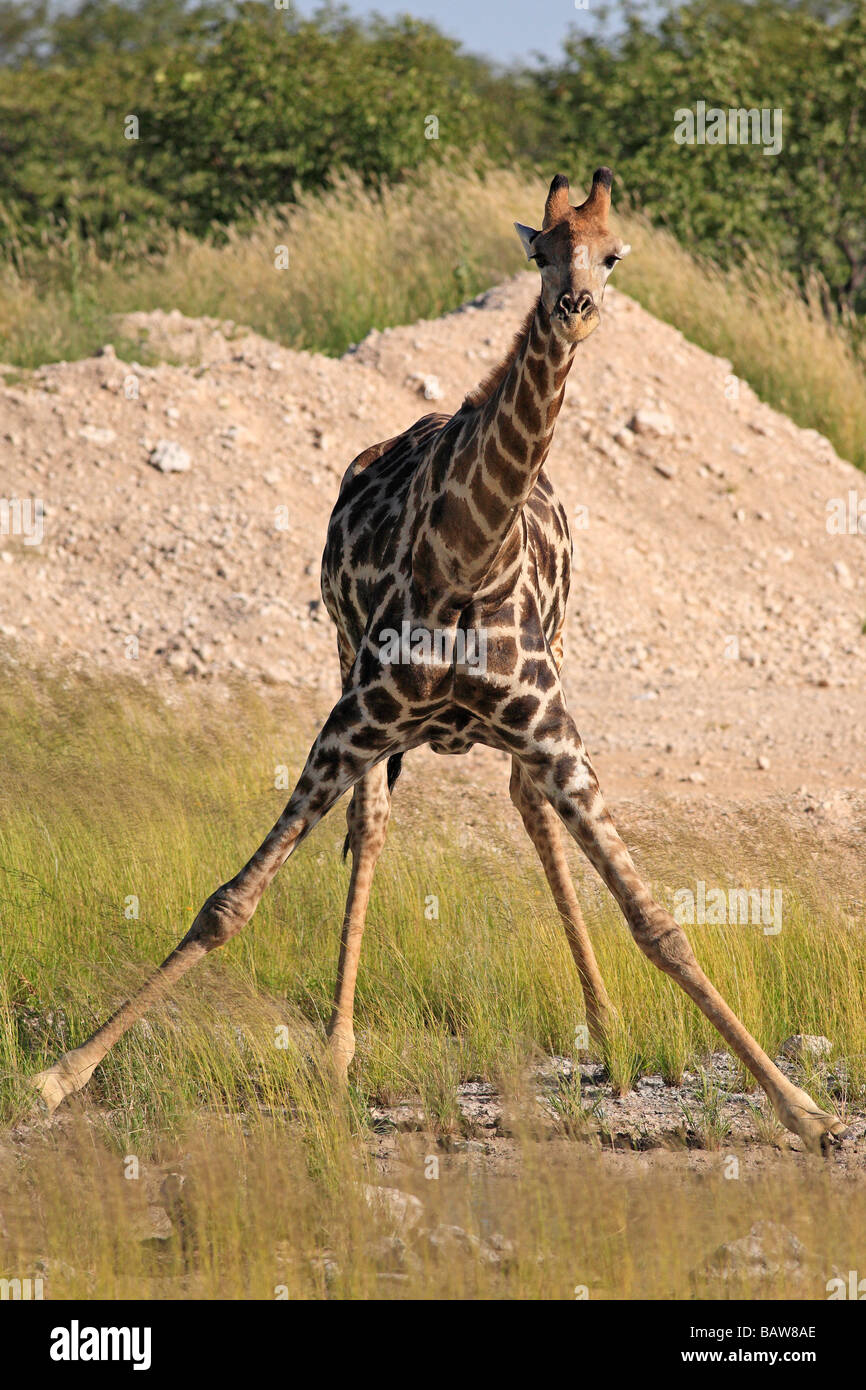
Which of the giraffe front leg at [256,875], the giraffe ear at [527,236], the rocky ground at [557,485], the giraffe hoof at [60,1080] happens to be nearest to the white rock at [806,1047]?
the giraffe front leg at [256,875]

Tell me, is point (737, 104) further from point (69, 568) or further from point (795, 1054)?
point (795, 1054)

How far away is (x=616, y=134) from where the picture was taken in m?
19.6

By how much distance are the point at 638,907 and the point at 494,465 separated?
4.59 feet

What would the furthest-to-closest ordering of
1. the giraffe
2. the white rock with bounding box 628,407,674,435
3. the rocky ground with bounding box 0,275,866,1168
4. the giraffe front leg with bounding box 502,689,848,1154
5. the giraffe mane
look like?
the white rock with bounding box 628,407,674,435 → the rocky ground with bounding box 0,275,866,1168 → the giraffe front leg with bounding box 502,689,848,1154 → the giraffe → the giraffe mane

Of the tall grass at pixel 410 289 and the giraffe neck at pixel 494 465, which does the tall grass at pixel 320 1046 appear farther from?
the tall grass at pixel 410 289

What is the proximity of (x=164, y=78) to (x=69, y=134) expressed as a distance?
9.86 ft

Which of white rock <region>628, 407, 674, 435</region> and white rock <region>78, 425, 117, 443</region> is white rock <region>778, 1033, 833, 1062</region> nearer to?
white rock <region>78, 425, 117, 443</region>

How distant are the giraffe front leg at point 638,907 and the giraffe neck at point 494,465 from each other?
0.54 meters

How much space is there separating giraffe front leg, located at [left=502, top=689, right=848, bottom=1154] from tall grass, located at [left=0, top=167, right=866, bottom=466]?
10116 millimetres

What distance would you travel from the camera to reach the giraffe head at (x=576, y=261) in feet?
11.3

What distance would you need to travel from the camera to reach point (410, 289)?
15.1 meters

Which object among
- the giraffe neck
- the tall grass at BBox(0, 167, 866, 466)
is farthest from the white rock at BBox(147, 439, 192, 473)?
the giraffe neck

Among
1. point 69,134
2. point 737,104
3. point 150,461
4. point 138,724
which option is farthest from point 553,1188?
point 69,134

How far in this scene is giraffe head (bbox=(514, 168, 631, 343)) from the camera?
135 inches
